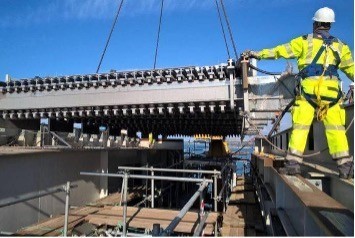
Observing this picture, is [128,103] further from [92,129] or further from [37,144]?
[92,129]

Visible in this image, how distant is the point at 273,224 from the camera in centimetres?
422

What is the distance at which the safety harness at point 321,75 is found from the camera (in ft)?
15.0

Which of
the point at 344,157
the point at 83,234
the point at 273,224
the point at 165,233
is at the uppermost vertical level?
the point at 344,157

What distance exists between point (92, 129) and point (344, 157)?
18527 millimetres

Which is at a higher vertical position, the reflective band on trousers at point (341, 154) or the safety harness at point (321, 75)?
the safety harness at point (321, 75)

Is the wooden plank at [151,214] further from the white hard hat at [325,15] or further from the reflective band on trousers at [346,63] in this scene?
the white hard hat at [325,15]

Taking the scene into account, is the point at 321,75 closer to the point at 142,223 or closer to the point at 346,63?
the point at 346,63

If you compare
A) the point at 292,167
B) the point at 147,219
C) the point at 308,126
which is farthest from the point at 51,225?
the point at 308,126

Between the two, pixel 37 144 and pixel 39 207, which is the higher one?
pixel 37 144

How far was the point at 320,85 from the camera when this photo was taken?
15.0ft

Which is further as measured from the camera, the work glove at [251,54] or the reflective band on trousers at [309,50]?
the work glove at [251,54]

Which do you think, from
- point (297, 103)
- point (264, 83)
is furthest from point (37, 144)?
point (297, 103)

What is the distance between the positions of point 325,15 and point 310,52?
60 centimetres

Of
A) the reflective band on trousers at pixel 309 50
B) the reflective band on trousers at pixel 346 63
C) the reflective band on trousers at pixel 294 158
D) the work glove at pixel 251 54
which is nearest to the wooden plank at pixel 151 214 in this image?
the reflective band on trousers at pixel 294 158
